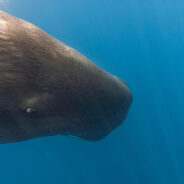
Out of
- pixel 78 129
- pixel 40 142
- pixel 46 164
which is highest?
pixel 78 129

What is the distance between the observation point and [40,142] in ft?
31.8

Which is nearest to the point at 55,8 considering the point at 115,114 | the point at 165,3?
the point at 165,3

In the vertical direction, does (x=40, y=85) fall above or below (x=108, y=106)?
above

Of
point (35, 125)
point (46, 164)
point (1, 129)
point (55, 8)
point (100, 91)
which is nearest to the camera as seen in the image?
point (1, 129)

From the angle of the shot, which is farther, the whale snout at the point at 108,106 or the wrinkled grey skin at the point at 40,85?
the whale snout at the point at 108,106

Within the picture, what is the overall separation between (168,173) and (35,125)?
32.2 feet

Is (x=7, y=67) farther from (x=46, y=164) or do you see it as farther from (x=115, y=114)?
(x=46, y=164)

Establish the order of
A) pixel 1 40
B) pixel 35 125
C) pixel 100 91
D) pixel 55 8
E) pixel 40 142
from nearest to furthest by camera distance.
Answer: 1. pixel 1 40
2. pixel 35 125
3. pixel 100 91
4. pixel 40 142
5. pixel 55 8

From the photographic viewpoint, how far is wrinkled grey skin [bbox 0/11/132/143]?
2365mm

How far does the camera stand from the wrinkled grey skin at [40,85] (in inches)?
93.1

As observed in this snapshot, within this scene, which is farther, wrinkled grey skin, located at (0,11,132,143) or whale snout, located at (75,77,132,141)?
whale snout, located at (75,77,132,141)

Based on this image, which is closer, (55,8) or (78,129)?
(78,129)

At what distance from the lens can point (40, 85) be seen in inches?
102

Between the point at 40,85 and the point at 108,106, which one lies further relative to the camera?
the point at 108,106
